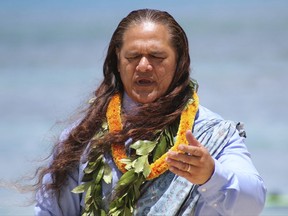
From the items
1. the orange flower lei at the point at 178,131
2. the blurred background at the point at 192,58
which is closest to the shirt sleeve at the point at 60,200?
the orange flower lei at the point at 178,131

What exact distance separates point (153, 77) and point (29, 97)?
5.27m

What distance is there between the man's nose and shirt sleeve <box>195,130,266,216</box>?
1.08 feet

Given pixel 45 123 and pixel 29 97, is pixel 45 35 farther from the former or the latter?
pixel 45 123

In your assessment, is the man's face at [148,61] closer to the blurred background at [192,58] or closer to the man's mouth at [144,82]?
the man's mouth at [144,82]

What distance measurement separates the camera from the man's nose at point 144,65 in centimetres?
289

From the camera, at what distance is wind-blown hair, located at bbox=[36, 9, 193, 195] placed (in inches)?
115

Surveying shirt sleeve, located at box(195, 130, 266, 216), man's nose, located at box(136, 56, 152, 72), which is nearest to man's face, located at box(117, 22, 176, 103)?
man's nose, located at box(136, 56, 152, 72)

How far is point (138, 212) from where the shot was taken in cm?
284

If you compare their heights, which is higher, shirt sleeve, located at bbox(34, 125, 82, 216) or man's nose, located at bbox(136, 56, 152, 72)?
man's nose, located at bbox(136, 56, 152, 72)

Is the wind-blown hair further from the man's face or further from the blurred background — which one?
the blurred background

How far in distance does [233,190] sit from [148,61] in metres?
0.46

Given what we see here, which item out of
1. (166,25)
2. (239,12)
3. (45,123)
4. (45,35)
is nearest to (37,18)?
(45,35)

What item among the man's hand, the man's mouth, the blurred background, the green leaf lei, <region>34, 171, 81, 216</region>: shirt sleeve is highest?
the man's mouth

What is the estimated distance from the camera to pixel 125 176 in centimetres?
286
